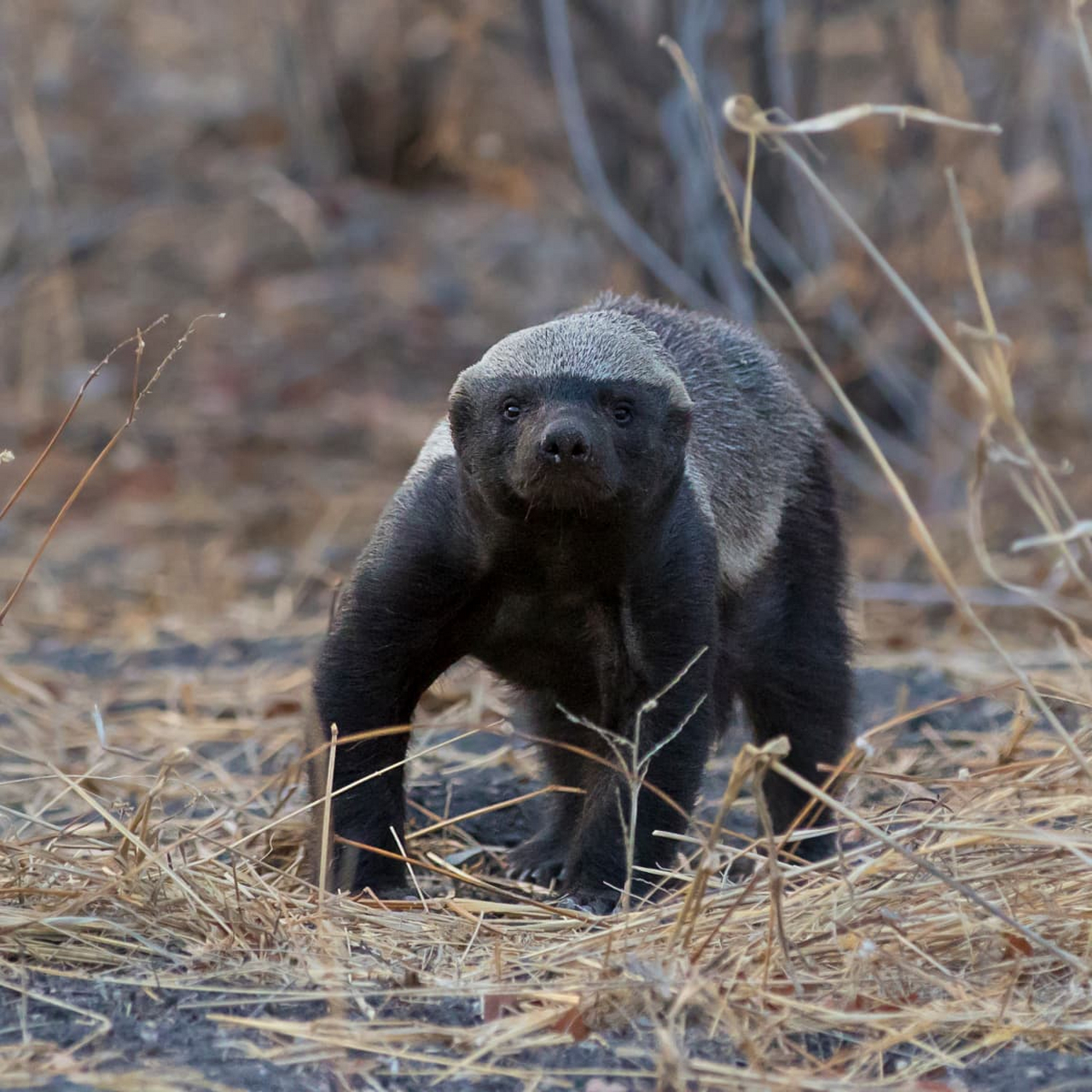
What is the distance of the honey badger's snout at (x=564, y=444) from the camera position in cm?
361

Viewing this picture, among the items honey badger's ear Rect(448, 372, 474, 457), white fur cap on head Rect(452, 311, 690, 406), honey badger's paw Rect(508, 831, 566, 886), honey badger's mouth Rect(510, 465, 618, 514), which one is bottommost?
honey badger's paw Rect(508, 831, 566, 886)

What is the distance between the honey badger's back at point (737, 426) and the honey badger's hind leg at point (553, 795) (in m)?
0.60

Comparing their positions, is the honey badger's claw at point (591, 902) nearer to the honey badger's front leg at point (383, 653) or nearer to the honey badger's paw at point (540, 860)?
the honey badger's front leg at point (383, 653)

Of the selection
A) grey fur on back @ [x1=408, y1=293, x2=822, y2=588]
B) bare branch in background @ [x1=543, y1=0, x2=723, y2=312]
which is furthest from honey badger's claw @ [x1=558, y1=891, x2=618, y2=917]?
bare branch in background @ [x1=543, y1=0, x2=723, y2=312]

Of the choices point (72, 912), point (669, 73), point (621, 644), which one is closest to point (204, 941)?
point (72, 912)

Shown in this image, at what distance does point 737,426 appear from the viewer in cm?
487

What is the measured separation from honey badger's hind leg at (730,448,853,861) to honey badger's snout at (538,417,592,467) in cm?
147

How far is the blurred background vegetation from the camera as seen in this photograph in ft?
27.0

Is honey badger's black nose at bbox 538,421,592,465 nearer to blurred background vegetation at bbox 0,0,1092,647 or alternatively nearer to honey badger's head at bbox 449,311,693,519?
honey badger's head at bbox 449,311,693,519

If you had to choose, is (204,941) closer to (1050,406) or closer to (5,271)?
(1050,406)

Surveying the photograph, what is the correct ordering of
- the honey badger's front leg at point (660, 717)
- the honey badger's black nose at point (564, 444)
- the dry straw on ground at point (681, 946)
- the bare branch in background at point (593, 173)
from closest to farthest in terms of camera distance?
the dry straw on ground at point (681, 946) < the honey badger's black nose at point (564, 444) < the honey badger's front leg at point (660, 717) < the bare branch in background at point (593, 173)

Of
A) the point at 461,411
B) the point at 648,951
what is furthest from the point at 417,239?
the point at 648,951

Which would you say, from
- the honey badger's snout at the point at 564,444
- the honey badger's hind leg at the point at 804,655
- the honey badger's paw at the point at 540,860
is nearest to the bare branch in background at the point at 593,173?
the honey badger's hind leg at the point at 804,655

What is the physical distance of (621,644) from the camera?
164 inches
